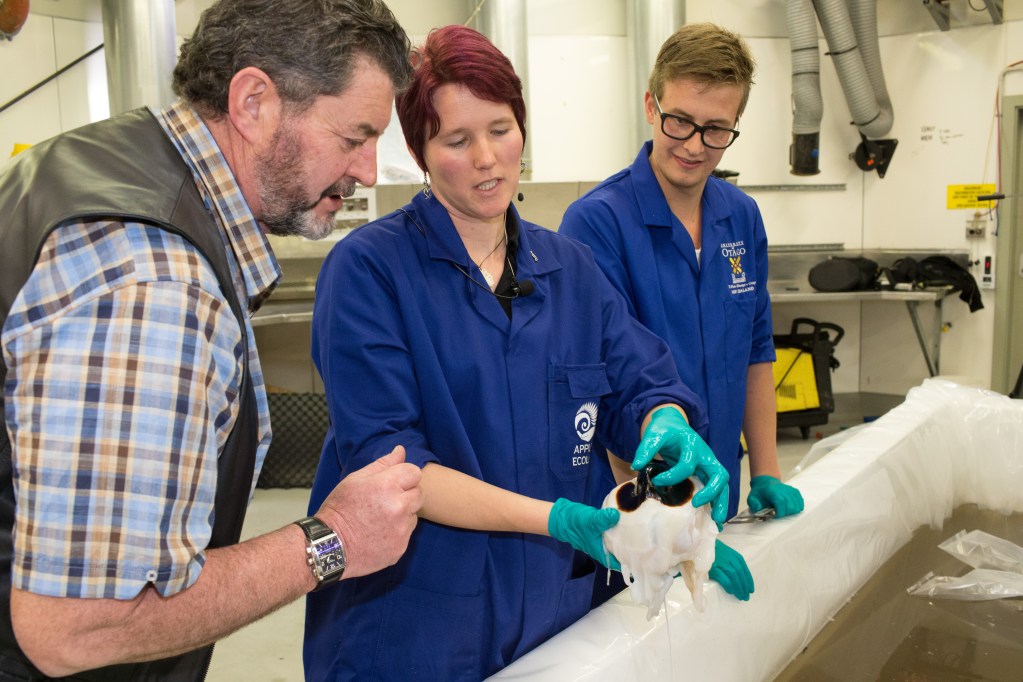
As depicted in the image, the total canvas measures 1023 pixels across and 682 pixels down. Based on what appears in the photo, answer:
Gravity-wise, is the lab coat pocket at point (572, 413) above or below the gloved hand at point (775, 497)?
above

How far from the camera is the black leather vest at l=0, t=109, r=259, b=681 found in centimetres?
76

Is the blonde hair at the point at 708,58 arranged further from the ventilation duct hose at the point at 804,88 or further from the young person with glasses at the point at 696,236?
the ventilation duct hose at the point at 804,88

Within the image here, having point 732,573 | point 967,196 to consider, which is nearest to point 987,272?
point 967,196

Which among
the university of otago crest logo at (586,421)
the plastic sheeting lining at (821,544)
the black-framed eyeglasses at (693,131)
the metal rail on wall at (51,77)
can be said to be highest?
the metal rail on wall at (51,77)

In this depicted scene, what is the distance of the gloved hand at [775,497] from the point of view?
1.70 metres

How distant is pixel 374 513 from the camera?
955 millimetres

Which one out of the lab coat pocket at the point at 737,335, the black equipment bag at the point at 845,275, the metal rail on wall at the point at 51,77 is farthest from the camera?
the black equipment bag at the point at 845,275

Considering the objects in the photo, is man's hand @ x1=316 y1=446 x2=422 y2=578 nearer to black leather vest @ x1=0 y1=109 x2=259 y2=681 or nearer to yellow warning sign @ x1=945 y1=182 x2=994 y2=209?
black leather vest @ x1=0 y1=109 x2=259 y2=681

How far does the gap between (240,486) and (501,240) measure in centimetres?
60

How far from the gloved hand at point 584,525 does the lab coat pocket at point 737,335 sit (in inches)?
29.0

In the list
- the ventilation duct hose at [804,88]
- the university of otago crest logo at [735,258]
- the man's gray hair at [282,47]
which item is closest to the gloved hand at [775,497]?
the university of otago crest logo at [735,258]

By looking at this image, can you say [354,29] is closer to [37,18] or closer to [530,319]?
[530,319]

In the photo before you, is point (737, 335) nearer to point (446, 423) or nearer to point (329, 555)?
point (446, 423)

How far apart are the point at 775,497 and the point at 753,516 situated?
0.18 ft
